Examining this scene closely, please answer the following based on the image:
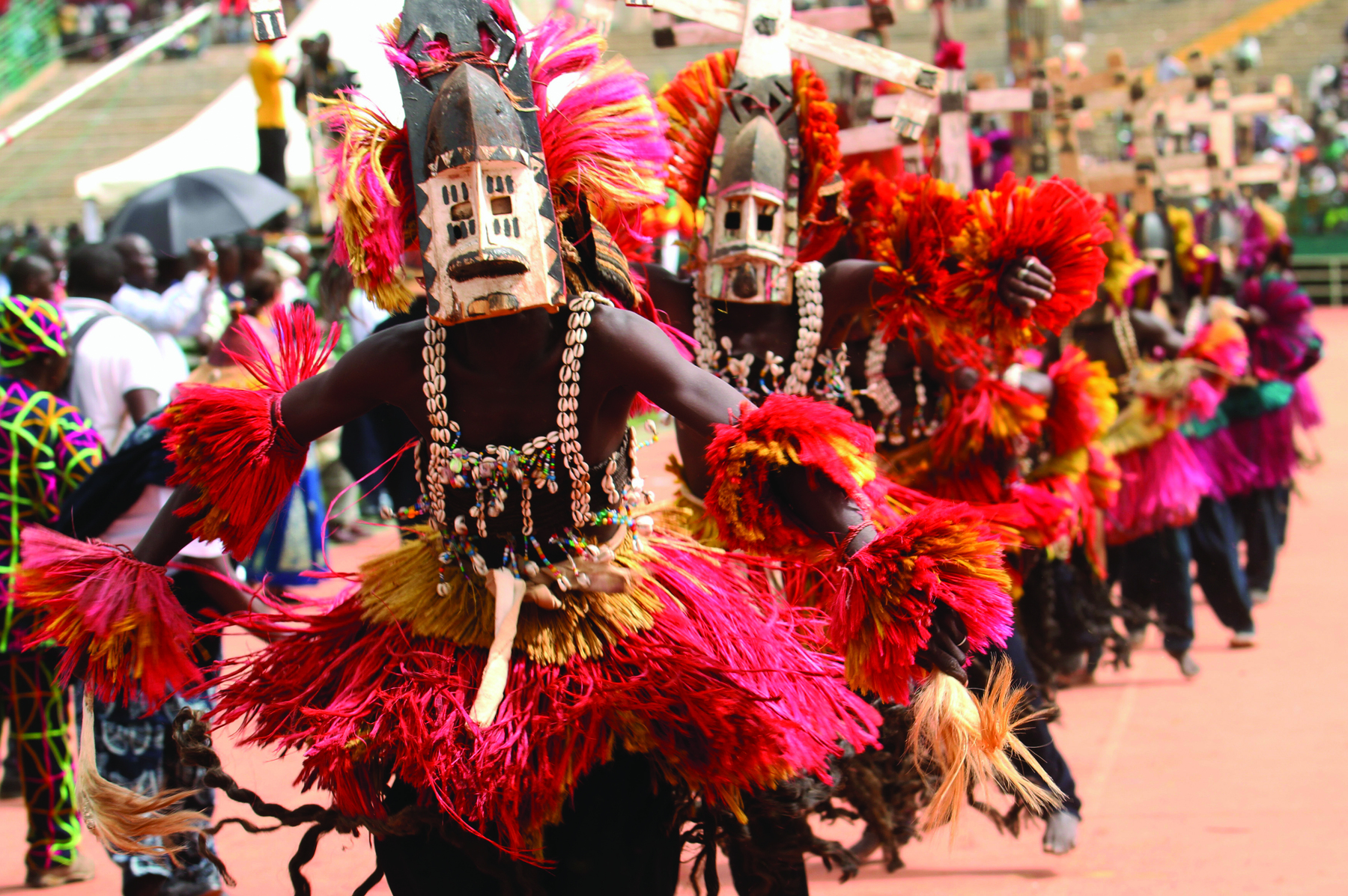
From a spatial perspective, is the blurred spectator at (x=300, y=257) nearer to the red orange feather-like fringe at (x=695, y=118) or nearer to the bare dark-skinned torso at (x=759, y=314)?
the red orange feather-like fringe at (x=695, y=118)

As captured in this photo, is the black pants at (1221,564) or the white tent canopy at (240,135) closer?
the black pants at (1221,564)

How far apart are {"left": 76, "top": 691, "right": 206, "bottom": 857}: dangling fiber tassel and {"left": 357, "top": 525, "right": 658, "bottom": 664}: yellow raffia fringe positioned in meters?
0.57

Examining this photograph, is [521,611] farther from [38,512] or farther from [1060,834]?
[1060,834]

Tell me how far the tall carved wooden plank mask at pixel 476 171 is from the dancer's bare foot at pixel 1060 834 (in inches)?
119

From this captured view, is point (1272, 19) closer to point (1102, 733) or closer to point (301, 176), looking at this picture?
point (301, 176)

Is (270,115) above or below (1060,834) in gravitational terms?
above

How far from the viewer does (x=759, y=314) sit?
13.3ft

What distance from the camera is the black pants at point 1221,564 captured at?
7387 mm

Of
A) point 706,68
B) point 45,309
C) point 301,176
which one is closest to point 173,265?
point 301,176

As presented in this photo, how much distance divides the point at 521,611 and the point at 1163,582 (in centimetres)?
511

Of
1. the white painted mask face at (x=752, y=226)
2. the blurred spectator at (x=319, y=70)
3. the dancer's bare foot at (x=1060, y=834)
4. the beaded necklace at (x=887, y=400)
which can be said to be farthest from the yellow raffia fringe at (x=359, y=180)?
the blurred spectator at (x=319, y=70)

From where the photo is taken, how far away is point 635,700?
2.65m

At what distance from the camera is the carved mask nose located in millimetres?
3934

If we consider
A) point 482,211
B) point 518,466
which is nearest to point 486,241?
point 482,211
